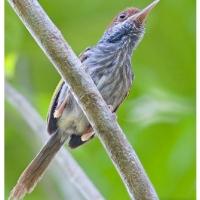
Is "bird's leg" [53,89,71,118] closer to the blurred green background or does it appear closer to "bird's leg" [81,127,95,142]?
"bird's leg" [81,127,95,142]

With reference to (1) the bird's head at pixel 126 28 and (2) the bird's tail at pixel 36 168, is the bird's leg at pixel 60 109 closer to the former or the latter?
(2) the bird's tail at pixel 36 168

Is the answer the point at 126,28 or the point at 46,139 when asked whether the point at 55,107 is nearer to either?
the point at 46,139

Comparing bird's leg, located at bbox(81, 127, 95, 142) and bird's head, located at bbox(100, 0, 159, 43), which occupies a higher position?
bird's head, located at bbox(100, 0, 159, 43)

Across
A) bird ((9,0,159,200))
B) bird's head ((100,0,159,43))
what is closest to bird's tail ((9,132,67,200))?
bird ((9,0,159,200))

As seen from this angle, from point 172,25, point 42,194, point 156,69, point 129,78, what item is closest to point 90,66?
point 129,78

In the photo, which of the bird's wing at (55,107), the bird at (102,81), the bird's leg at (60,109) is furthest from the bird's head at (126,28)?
the bird's leg at (60,109)
